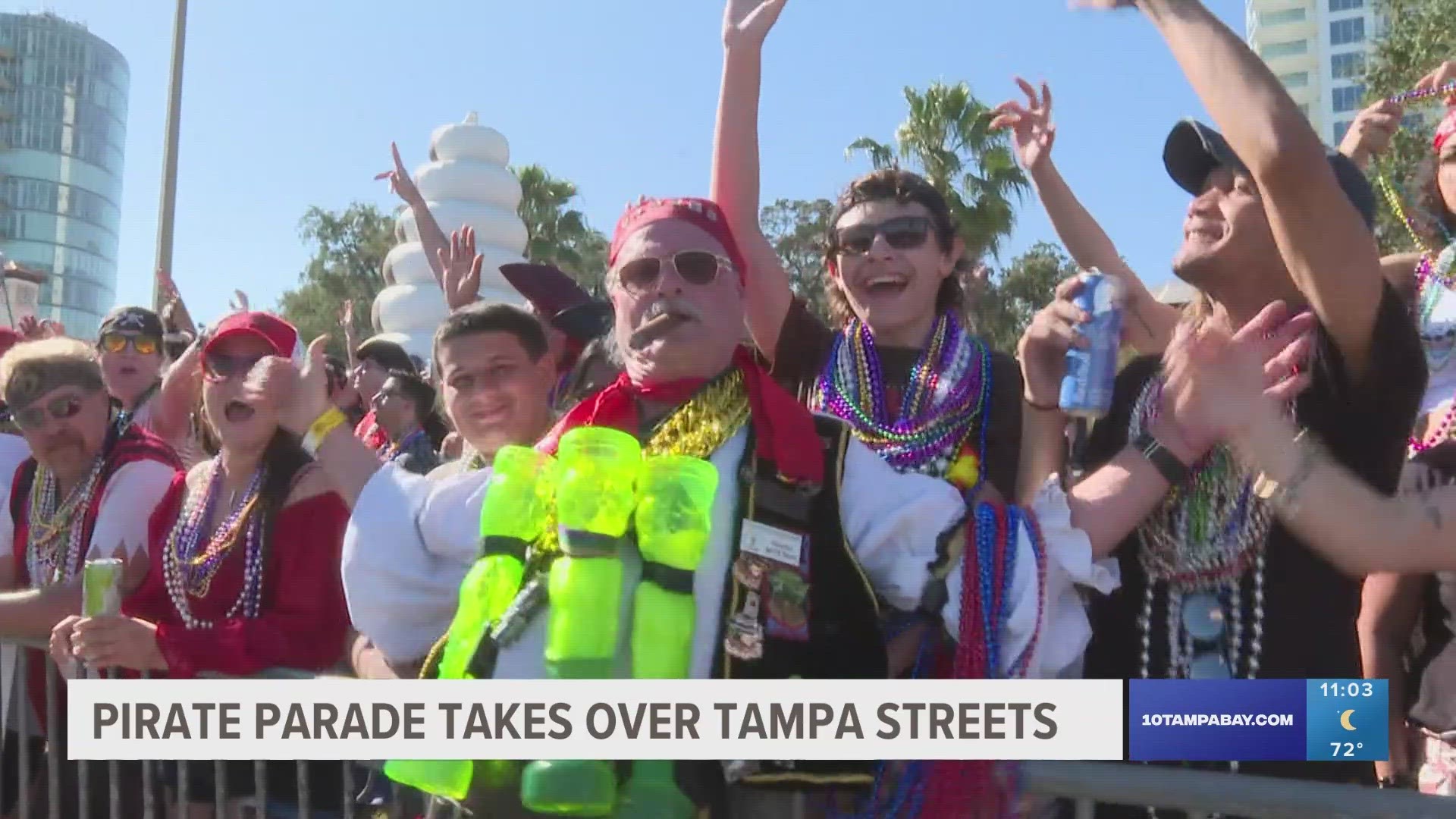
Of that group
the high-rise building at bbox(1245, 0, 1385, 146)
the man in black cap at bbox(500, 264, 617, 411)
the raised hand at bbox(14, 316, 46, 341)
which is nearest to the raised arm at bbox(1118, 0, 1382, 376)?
the man in black cap at bbox(500, 264, 617, 411)

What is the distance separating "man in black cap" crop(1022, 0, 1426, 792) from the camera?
5.83 ft

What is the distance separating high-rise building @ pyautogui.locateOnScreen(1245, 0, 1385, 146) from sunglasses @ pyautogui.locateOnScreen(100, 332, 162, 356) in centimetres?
8491

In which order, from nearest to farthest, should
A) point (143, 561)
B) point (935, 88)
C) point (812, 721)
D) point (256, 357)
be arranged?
point (812, 721) < point (256, 357) < point (143, 561) < point (935, 88)

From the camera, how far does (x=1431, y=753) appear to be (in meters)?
2.24

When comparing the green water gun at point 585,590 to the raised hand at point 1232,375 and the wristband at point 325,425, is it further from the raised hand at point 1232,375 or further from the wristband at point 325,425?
the wristband at point 325,425

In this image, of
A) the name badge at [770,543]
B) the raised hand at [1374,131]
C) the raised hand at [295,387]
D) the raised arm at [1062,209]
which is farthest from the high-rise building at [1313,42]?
the name badge at [770,543]

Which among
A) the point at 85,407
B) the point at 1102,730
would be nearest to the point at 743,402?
the point at 1102,730

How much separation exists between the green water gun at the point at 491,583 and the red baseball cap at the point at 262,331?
131 centimetres

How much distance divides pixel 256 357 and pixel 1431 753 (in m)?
2.78

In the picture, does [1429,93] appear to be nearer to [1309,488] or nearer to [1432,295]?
[1432,295]

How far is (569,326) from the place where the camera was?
3270 millimetres

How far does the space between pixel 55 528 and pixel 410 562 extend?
212 cm

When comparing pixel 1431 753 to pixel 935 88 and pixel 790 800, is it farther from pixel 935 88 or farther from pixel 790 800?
pixel 935 88

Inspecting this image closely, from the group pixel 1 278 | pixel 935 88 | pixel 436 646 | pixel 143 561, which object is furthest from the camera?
pixel 935 88
